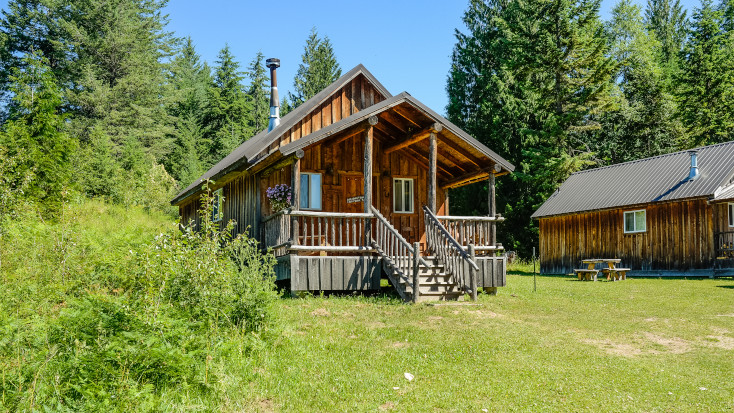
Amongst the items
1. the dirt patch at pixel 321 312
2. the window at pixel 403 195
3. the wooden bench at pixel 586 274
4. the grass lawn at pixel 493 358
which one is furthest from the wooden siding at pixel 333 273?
the wooden bench at pixel 586 274

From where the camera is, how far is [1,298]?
8242mm

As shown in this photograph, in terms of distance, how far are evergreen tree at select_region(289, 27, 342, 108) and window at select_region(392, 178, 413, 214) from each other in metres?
36.3

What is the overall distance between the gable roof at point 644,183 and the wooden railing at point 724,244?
1586mm

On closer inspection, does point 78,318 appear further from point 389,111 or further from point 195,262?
point 389,111

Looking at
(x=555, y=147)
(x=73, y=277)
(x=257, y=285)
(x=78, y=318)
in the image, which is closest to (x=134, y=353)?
(x=78, y=318)

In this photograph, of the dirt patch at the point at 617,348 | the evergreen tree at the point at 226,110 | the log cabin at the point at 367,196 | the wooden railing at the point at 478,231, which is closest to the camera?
the dirt patch at the point at 617,348

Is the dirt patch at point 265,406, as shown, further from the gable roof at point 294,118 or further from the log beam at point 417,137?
the log beam at point 417,137

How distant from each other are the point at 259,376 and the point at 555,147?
29.7 meters

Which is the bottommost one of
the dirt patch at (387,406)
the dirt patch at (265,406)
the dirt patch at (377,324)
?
the dirt patch at (387,406)

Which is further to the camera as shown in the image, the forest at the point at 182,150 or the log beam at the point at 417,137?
the log beam at the point at 417,137

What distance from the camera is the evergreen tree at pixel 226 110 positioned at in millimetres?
47125

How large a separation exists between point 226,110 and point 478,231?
37.3 m

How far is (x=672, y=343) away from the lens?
31.5 feet

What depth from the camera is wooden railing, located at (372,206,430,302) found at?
1240 cm
